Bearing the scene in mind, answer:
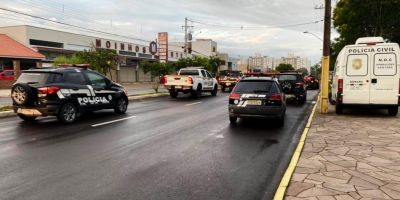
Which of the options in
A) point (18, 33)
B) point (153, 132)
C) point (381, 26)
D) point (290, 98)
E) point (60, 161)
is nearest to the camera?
point (60, 161)

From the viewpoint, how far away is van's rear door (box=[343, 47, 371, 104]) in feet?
45.0

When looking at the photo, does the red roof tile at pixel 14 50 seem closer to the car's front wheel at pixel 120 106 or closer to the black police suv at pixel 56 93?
the car's front wheel at pixel 120 106

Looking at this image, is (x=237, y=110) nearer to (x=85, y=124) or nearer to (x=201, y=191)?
(x=85, y=124)

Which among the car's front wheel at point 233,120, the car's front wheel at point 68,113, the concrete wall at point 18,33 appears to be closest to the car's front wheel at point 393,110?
the car's front wheel at point 233,120

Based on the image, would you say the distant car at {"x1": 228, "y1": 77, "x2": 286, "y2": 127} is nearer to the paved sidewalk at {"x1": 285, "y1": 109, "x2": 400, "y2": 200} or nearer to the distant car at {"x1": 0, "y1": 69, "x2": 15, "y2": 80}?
the paved sidewalk at {"x1": 285, "y1": 109, "x2": 400, "y2": 200}

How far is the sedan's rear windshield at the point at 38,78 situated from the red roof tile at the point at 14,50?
89.2 feet

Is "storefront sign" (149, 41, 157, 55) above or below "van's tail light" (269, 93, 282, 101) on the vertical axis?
above

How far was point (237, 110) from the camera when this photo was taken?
11812 mm

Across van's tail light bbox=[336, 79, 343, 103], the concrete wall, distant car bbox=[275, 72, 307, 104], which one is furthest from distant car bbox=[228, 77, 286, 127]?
the concrete wall

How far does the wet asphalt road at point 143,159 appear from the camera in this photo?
5520mm

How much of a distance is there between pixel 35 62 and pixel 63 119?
31.0 metres

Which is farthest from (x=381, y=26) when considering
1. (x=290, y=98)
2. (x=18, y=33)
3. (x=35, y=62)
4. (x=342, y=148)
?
(x=18, y=33)

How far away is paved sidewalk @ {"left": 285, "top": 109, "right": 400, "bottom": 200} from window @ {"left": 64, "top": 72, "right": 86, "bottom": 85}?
24.8 ft

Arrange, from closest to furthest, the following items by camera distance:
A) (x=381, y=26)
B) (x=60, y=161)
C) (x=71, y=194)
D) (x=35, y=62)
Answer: (x=71, y=194) → (x=60, y=161) → (x=381, y=26) → (x=35, y=62)
